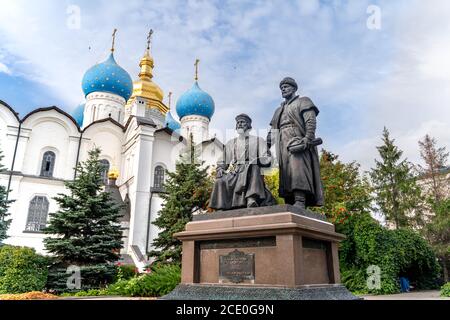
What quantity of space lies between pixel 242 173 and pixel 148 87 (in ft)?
112

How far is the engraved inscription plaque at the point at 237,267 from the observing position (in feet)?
17.5

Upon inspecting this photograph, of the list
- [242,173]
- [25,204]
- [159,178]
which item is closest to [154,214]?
[159,178]

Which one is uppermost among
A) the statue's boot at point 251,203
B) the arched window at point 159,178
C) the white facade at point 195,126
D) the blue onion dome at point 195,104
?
the blue onion dome at point 195,104

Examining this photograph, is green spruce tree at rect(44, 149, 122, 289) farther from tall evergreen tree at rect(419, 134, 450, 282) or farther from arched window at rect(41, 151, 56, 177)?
tall evergreen tree at rect(419, 134, 450, 282)

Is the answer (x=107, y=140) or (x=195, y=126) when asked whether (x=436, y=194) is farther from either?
(x=107, y=140)

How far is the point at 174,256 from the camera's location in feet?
52.5

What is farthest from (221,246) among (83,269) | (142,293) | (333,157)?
(333,157)

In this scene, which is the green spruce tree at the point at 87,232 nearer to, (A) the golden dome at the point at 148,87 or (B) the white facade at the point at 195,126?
(B) the white facade at the point at 195,126

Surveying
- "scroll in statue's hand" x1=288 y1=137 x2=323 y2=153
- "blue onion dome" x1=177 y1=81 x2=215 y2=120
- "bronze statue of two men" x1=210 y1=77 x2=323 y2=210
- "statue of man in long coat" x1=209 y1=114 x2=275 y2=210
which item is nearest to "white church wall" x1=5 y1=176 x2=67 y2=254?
"blue onion dome" x1=177 y1=81 x2=215 y2=120

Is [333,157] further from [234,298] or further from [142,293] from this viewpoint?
[234,298]

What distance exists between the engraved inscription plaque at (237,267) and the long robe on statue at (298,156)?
4.71ft

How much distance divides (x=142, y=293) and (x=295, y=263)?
5.41 m

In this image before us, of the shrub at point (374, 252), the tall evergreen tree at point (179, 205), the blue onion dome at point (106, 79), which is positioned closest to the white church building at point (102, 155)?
the blue onion dome at point (106, 79)

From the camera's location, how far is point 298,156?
6316 millimetres
